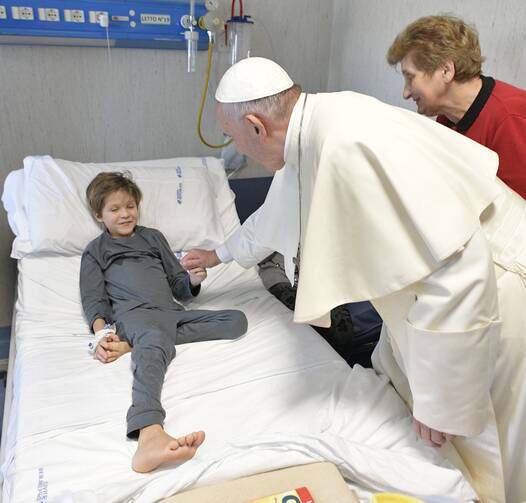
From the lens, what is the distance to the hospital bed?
1185 millimetres

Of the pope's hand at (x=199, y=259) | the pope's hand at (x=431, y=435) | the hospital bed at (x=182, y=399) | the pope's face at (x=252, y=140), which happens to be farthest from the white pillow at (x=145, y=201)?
the pope's hand at (x=431, y=435)

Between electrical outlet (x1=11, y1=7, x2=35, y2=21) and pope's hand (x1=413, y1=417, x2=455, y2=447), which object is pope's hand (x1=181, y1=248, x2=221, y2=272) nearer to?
pope's hand (x1=413, y1=417, x2=455, y2=447)

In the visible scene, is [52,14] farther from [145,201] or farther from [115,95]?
[145,201]

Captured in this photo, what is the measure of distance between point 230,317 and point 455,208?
0.96m

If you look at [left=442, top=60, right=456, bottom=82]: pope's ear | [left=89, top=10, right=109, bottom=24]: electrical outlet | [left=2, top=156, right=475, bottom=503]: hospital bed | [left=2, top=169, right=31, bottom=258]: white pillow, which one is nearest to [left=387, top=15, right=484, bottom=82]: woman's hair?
[left=442, top=60, right=456, bottom=82]: pope's ear

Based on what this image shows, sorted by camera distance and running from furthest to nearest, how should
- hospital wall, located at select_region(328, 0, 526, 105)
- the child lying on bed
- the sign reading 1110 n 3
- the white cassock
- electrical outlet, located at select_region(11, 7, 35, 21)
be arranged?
the sign reading 1110 n 3
electrical outlet, located at select_region(11, 7, 35, 21)
hospital wall, located at select_region(328, 0, 526, 105)
the child lying on bed
the white cassock

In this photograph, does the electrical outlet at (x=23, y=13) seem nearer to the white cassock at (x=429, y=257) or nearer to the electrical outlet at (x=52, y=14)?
the electrical outlet at (x=52, y=14)

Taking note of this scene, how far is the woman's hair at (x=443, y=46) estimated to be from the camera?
1.48 metres

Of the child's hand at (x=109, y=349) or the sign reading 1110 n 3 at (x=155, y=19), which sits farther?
the sign reading 1110 n 3 at (x=155, y=19)

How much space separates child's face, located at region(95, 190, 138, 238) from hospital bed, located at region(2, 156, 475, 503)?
6.2 inches

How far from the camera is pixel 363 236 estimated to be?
3.78 ft

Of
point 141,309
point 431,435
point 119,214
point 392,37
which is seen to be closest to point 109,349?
point 141,309

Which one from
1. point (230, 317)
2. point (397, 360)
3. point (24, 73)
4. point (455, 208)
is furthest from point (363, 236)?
point (24, 73)

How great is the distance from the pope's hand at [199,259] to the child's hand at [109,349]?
1.24 feet
